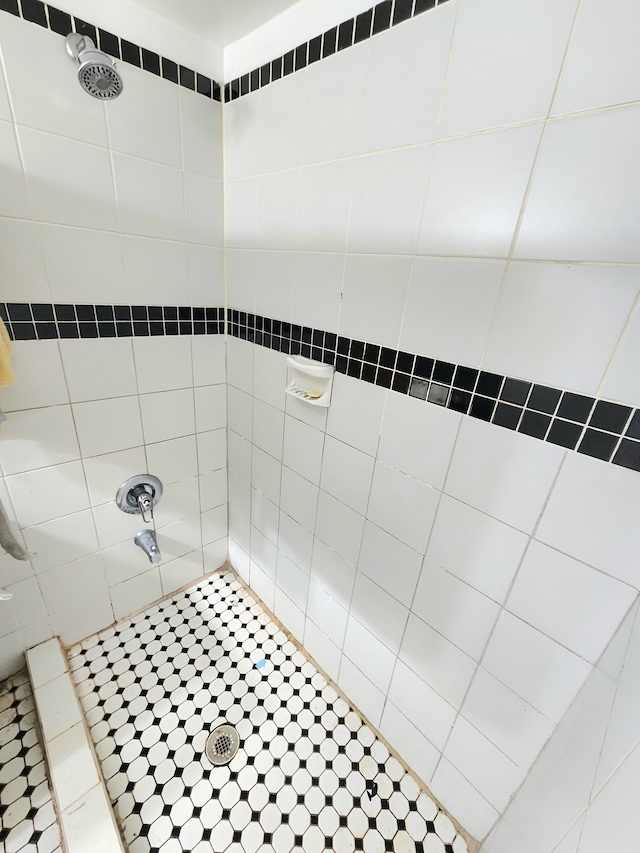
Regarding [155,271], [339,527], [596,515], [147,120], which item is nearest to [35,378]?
[155,271]

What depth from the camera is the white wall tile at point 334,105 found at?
33.6 inches

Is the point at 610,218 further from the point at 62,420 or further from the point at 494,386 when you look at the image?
the point at 62,420

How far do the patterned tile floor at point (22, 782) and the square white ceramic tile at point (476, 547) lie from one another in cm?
136

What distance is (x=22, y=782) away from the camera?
1.11 m

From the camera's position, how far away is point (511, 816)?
35.9 inches

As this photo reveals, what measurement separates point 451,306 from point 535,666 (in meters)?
0.84

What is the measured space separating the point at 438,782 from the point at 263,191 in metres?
1.98

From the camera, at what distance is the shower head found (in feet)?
2.79

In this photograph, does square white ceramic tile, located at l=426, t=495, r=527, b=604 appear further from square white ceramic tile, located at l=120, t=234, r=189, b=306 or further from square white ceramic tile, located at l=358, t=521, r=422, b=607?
square white ceramic tile, located at l=120, t=234, r=189, b=306

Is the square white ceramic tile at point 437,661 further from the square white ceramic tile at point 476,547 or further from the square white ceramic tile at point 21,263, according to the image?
the square white ceramic tile at point 21,263

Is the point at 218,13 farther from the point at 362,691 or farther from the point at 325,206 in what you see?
the point at 362,691

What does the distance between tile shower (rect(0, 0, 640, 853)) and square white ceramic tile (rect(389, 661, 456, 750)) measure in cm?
1

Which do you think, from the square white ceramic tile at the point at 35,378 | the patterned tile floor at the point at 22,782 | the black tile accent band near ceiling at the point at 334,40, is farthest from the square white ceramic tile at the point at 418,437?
the patterned tile floor at the point at 22,782

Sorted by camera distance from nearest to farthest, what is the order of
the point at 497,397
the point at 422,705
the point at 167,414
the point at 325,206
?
the point at 497,397 → the point at 325,206 → the point at 422,705 → the point at 167,414
